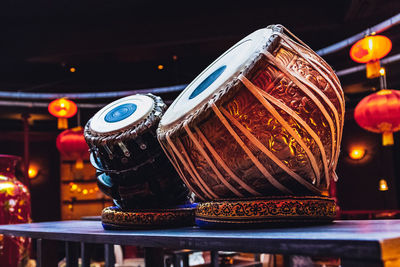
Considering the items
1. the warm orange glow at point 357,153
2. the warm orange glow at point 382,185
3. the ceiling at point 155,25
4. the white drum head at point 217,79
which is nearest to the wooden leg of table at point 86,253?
the white drum head at point 217,79

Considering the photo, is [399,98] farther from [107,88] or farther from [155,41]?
[107,88]

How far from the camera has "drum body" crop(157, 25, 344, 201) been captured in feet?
2.56

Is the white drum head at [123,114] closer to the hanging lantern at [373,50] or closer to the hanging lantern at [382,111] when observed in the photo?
the hanging lantern at [373,50]

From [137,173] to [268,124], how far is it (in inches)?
18.4

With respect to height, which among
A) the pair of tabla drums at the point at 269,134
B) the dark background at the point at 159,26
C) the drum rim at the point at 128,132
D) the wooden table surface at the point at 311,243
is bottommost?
the wooden table surface at the point at 311,243

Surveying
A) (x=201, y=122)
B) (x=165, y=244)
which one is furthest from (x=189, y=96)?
(x=165, y=244)

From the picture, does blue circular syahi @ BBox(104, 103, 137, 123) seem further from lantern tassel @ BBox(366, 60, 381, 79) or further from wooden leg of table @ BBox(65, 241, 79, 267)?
lantern tassel @ BBox(366, 60, 381, 79)

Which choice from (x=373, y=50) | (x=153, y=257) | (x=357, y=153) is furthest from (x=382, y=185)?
(x=153, y=257)

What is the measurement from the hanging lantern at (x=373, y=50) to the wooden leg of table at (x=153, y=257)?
399cm

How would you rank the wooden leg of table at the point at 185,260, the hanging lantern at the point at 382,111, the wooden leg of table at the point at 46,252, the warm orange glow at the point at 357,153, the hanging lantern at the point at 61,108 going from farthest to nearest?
the warm orange glow at the point at 357,153 < the hanging lantern at the point at 61,108 < the hanging lantern at the point at 382,111 < the wooden leg of table at the point at 185,260 < the wooden leg of table at the point at 46,252

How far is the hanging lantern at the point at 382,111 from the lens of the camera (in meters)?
5.14

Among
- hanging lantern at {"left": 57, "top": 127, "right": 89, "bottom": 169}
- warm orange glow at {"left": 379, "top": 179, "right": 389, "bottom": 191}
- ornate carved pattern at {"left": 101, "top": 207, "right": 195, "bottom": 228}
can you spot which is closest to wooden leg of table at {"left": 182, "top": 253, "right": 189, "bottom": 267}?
ornate carved pattern at {"left": 101, "top": 207, "right": 195, "bottom": 228}

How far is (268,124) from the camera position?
2.56ft

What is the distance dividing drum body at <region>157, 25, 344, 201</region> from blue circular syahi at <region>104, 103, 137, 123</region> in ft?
1.12
